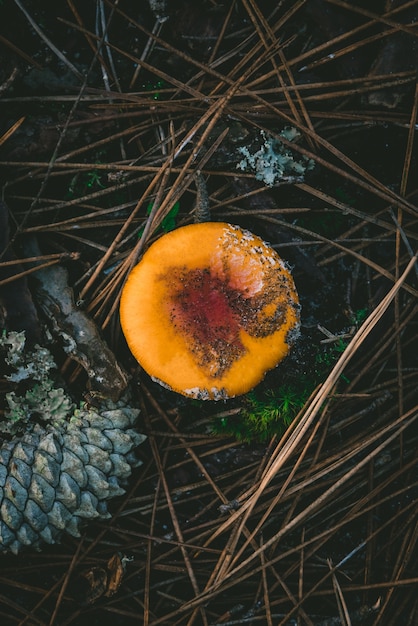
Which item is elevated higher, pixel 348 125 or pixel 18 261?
pixel 18 261

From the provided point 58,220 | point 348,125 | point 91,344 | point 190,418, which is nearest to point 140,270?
point 91,344

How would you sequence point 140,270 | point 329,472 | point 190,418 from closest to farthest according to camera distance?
1. point 140,270
2. point 329,472
3. point 190,418

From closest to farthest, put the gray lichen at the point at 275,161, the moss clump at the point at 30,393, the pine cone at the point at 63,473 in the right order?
1. the pine cone at the point at 63,473
2. the moss clump at the point at 30,393
3. the gray lichen at the point at 275,161

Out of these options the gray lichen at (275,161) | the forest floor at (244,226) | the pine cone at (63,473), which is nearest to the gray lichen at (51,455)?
the pine cone at (63,473)

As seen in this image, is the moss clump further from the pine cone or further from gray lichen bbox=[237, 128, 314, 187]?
gray lichen bbox=[237, 128, 314, 187]

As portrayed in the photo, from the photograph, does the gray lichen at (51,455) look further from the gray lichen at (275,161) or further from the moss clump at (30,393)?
the gray lichen at (275,161)

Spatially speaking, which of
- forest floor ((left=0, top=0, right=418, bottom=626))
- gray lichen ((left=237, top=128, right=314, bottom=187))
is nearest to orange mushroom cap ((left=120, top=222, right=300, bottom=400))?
forest floor ((left=0, top=0, right=418, bottom=626))

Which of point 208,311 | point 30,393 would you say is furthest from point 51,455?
point 208,311

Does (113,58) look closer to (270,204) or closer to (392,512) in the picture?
(270,204)
